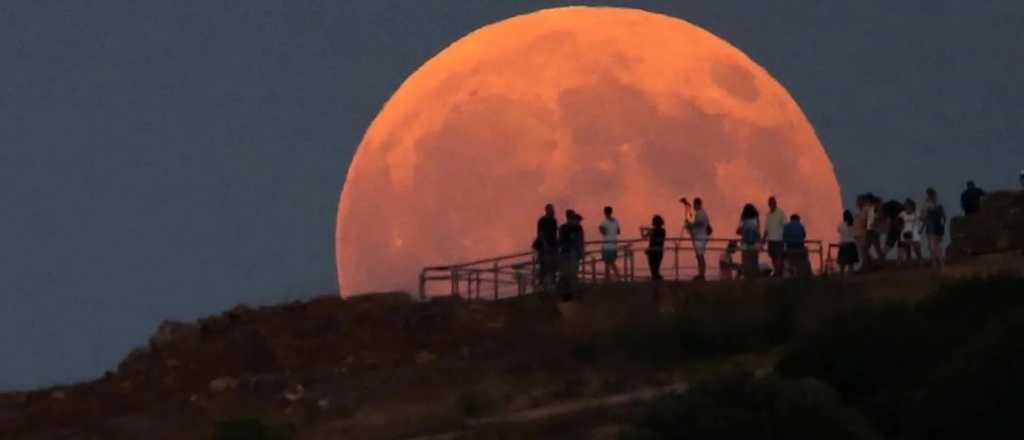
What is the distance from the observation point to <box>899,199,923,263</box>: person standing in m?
50.6

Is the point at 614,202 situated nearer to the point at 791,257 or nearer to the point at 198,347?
the point at 791,257

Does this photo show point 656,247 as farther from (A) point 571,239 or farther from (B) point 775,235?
(B) point 775,235

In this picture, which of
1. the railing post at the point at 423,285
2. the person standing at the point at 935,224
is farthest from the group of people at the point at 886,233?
the railing post at the point at 423,285

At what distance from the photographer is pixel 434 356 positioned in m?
48.9

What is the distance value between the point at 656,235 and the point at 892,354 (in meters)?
7.30

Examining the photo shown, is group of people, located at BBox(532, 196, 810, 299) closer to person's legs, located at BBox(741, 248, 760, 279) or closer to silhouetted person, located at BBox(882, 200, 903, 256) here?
person's legs, located at BBox(741, 248, 760, 279)

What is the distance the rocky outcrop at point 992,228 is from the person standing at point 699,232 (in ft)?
15.7

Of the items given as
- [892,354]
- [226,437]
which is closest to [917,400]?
[892,354]

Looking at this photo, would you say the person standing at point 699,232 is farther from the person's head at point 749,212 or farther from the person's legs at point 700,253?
the person's head at point 749,212

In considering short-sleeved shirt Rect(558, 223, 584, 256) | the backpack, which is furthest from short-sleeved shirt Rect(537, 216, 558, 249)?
the backpack

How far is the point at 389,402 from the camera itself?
4700 centimetres

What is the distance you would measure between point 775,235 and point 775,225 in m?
0.19

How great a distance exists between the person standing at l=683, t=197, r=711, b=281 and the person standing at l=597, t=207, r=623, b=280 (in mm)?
1077

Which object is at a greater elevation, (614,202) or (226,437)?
(614,202)
